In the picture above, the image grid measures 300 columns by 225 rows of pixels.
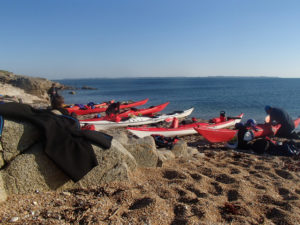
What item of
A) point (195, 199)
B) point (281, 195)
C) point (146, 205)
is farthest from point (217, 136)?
point (146, 205)

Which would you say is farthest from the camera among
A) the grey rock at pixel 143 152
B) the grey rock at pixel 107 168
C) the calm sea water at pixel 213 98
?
the calm sea water at pixel 213 98

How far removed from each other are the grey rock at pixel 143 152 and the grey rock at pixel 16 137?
1610mm

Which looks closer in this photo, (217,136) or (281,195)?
(281,195)

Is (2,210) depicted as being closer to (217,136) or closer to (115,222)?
(115,222)

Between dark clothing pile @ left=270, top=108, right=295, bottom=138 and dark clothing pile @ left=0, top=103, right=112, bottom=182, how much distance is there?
27.8 ft

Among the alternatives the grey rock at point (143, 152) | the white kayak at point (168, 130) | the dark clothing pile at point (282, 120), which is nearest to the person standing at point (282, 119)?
the dark clothing pile at point (282, 120)

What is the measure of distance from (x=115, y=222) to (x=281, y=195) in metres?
2.79

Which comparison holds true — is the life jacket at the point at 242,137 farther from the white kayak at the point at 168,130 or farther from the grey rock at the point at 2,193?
the grey rock at the point at 2,193

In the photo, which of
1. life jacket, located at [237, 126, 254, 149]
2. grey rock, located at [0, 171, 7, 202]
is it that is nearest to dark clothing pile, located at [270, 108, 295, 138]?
life jacket, located at [237, 126, 254, 149]

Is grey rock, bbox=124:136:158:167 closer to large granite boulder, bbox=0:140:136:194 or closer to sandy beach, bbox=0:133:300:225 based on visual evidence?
sandy beach, bbox=0:133:300:225

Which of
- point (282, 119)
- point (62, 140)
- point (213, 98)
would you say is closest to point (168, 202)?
point (62, 140)

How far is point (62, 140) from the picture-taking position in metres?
2.96

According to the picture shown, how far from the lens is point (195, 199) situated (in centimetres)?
308

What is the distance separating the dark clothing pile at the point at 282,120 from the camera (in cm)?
934
